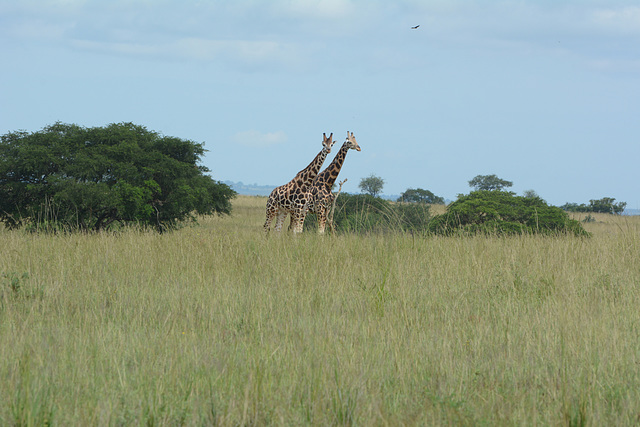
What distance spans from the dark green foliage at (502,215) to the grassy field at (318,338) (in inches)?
191

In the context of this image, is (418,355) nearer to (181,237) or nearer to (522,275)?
(522,275)

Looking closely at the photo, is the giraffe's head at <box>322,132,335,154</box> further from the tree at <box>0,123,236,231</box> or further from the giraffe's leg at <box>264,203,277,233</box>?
the tree at <box>0,123,236,231</box>

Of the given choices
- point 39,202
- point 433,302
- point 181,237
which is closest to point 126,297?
point 433,302

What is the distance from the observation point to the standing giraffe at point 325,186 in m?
11.7

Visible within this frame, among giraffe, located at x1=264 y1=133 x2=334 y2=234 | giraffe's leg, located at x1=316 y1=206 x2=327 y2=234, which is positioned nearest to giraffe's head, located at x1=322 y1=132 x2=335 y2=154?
giraffe, located at x1=264 y1=133 x2=334 y2=234

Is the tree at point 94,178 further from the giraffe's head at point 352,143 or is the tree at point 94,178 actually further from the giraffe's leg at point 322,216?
the giraffe's head at point 352,143

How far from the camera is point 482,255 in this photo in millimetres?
8555

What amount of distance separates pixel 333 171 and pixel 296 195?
3.31 ft

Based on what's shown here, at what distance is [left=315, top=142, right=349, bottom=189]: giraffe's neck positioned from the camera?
1216 centimetres

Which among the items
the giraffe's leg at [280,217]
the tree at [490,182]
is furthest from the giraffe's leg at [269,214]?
the tree at [490,182]

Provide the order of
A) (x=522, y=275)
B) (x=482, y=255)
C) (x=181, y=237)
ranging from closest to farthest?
(x=522, y=275), (x=482, y=255), (x=181, y=237)

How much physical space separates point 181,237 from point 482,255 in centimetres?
560

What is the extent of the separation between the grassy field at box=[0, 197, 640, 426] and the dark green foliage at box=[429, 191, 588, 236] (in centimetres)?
486

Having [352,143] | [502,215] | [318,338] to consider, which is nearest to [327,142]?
[352,143]
